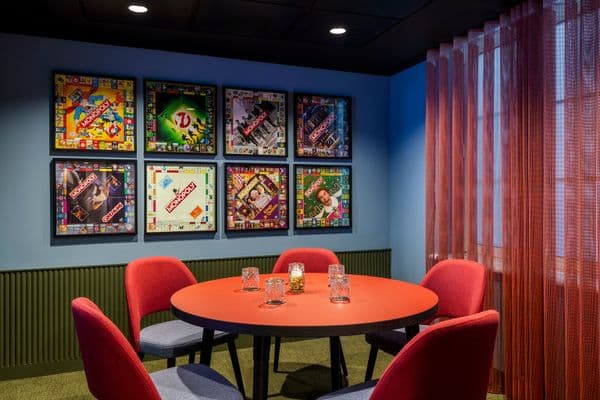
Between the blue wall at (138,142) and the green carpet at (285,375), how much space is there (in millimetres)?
770

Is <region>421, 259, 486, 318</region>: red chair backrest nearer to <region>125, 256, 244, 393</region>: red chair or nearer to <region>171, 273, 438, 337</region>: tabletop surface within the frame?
<region>171, 273, 438, 337</region>: tabletop surface

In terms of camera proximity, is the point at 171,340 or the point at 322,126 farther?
the point at 322,126

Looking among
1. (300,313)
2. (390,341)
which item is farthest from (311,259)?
(300,313)

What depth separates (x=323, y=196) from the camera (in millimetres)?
4066

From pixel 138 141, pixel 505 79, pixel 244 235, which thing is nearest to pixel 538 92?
pixel 505 79

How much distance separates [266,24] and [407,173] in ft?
5.78

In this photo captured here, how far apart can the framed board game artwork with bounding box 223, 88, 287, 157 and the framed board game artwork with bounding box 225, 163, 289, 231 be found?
13 cm

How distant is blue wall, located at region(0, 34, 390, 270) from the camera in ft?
10.6

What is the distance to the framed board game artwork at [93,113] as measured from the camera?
330 centimetres

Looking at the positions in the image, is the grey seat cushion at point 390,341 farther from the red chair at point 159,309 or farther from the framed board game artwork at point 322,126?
the framed board game artwork at point 322,126

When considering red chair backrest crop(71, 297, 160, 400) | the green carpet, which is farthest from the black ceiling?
the green carpet

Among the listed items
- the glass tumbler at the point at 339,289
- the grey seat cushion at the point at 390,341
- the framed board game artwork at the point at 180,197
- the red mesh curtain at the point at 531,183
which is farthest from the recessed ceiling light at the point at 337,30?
the grey seat cushion at the point at 390,341

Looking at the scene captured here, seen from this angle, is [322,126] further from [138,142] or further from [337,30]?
[138,142]

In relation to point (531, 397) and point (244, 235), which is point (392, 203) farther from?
point (531, 397)
